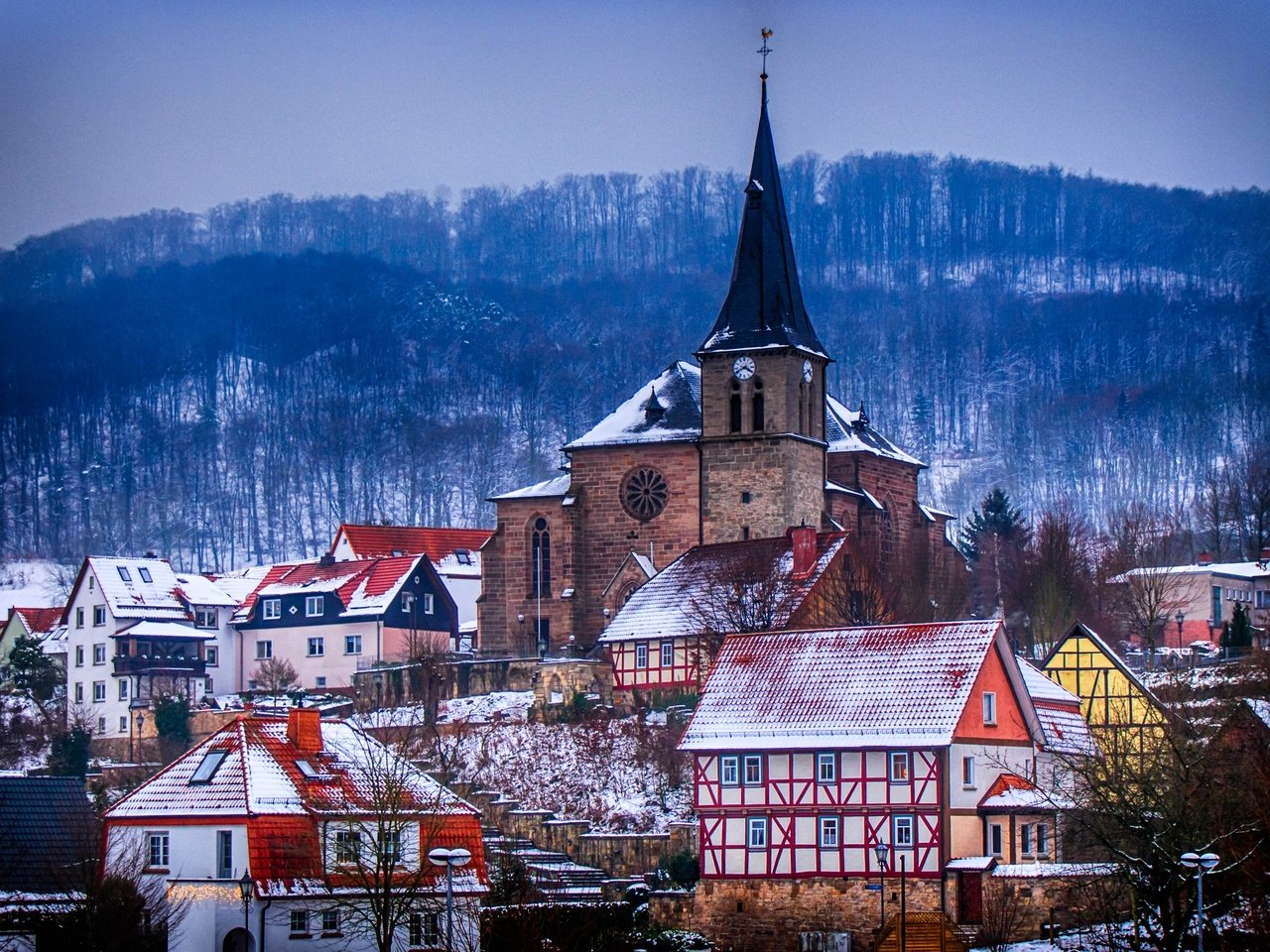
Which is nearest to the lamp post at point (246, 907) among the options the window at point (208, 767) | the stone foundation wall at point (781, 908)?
the window at point (208, 767)

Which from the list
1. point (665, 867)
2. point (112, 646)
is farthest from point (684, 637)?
→ point (112, 646)

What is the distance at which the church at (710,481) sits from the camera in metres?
91.2

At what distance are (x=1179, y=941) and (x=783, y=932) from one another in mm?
14023

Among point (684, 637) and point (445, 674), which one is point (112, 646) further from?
point (684, 637)

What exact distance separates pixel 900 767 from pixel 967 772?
1586 millimetres

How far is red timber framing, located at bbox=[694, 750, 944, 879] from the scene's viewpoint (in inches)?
2388

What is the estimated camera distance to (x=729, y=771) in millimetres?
63281

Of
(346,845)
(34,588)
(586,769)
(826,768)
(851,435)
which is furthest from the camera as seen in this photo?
(34,588)

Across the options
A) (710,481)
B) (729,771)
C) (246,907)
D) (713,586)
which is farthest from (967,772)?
(710,481)

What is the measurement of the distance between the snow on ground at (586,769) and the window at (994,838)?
9.71 meters

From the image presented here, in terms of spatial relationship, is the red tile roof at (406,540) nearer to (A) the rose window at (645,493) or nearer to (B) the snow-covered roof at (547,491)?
(B) the snow-covered roof at (547,491)

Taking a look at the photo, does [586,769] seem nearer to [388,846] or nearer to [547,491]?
[388,846]

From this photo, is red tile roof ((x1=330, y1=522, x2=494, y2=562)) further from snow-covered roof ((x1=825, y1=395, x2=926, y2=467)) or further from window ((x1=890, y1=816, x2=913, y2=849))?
window ((x1=890, y1=816, x2=913, y2=849))

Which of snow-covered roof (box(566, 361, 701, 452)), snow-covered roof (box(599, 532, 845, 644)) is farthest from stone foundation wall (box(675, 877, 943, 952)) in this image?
snow-covered roof (box(566, 361, 701, 452))
